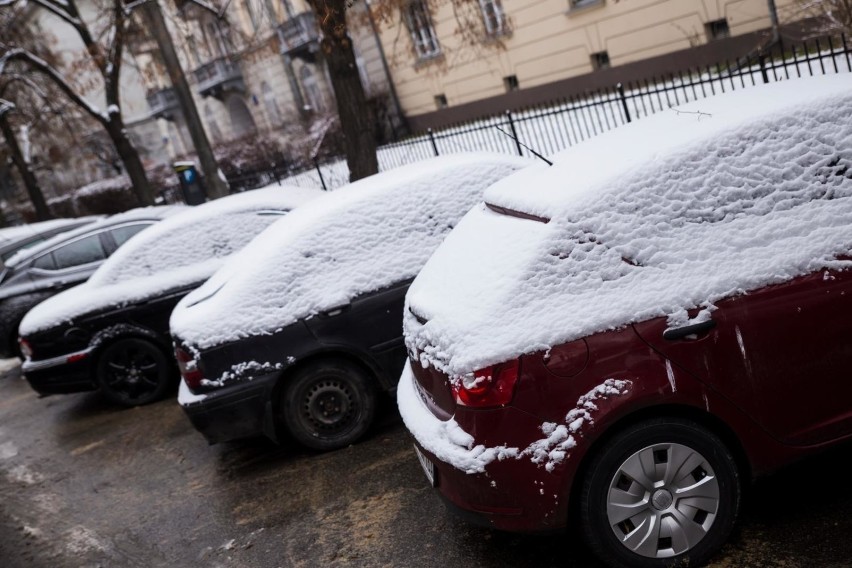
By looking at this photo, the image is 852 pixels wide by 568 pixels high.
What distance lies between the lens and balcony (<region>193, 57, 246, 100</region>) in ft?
115

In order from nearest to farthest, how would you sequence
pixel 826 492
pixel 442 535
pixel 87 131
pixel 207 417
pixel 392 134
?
pixel 826 492 < pixel 442 535 < pixel 207 417 < pixel 392 134 < pixel 87 131

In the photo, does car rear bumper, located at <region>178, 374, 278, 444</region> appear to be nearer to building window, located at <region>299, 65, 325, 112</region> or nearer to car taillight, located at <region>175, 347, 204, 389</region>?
car taillight, located at <region>175, 347, 204, 389</region>

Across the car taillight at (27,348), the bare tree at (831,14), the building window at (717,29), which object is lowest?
the car taillight at (27,348)

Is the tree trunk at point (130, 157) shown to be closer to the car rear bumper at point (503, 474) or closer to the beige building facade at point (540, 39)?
the beige building facade at point (540, 39)

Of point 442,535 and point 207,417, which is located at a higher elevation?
point 207,417

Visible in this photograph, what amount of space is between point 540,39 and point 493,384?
56.5ft

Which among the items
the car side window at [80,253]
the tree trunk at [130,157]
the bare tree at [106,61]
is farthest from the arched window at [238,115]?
the car side window at [80,253]

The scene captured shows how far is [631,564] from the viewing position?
11.6 feet

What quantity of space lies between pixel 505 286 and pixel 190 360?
3.12 m

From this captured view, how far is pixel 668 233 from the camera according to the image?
11.7ft

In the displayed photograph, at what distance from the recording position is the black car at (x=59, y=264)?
1082 centimetres

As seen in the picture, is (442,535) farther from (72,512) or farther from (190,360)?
(72,512)

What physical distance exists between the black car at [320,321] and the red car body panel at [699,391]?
2390mm

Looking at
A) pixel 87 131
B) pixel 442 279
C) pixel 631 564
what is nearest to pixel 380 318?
pixel 442 279
